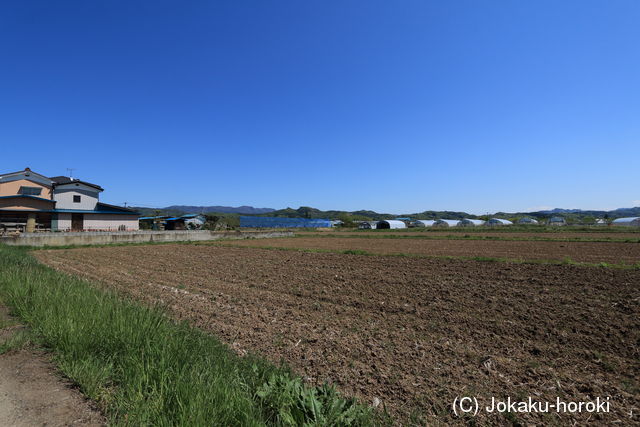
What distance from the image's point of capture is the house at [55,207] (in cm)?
3106

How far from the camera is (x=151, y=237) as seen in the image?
31156 millimetres

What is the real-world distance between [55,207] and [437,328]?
141 ft

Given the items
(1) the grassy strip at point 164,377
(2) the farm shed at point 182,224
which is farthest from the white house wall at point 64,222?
(1) the grassy strip at point 164,377

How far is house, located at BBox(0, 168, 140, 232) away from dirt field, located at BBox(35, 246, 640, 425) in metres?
27.1

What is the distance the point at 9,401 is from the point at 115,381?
825 mm

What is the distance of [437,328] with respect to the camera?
6.70 m

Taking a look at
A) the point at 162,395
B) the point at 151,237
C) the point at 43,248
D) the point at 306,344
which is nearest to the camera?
the point at 162,395

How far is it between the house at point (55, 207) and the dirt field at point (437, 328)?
27.1 metres

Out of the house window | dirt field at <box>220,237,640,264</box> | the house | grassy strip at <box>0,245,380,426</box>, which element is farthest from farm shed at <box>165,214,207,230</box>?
grassy strip at <box>0,245,380,426</box>

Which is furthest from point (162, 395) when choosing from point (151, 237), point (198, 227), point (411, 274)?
point (198, 227)

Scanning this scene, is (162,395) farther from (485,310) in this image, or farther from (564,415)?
(485,310)

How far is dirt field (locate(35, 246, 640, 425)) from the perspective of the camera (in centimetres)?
431

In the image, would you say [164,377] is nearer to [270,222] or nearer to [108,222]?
[108,222]

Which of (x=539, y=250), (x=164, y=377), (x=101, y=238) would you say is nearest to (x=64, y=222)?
(x=101, y=238)
